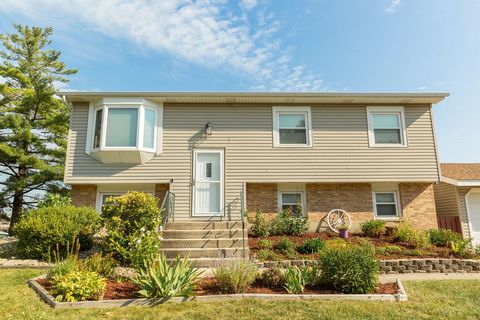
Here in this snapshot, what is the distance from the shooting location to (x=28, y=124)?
16.6 m

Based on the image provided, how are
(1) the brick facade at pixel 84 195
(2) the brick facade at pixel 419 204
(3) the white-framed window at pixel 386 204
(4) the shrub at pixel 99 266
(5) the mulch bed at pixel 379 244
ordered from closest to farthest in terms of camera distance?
1. (4) the shrub at pixel 99 266
2. (5) the mulch bed at pixel 379 244
3. (1) the brick facade at pixel 84 195
4. (2) the brick facade at pixel 419 204
5. (3) the white-framed window at pixel 386 204

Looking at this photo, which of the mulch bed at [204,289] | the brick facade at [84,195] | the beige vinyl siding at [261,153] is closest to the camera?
the mulch bed at [204,289]

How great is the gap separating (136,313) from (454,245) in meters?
8.65

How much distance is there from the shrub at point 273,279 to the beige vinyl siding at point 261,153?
515cm

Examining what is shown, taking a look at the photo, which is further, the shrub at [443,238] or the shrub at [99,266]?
the shrub at [443,238]

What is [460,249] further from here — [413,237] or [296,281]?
[296,281]

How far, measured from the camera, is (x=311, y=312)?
16.2 ft

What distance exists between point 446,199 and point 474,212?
1.26 meters

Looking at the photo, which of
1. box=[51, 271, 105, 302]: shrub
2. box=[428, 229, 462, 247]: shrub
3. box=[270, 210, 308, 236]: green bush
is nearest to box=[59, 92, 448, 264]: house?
box=[270, 210, 308, 236]: green bush

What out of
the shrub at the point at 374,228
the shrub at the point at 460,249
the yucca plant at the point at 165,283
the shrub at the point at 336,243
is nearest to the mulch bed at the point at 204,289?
the yucca plant at the point at 165,283

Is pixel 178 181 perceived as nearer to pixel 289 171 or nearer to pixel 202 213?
pixel 202 213

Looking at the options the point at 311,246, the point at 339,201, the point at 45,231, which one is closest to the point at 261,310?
the point at 311,246

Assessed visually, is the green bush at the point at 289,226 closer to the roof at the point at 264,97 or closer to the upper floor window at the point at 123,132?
the roof at the point at 264,97

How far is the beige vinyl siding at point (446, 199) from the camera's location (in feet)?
44.4
